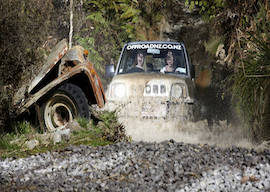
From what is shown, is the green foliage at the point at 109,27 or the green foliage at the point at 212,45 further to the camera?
the green foliage at the point at 109,27

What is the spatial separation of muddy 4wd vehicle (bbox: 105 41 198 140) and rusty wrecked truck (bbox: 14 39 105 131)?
15.9 inches

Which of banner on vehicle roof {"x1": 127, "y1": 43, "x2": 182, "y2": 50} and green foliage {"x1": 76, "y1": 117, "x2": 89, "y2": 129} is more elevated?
banner on vehicle roof {"x1": 127, "y1": 43, "x2": 182, "y2": 50}

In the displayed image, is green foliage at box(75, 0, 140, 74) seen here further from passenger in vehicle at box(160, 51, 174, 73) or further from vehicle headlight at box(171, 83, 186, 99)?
vehicle headlight at box(171, 83, 186, 99)

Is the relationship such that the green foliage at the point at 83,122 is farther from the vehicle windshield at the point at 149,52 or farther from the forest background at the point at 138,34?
the vehicle windshield at the point at 149,52

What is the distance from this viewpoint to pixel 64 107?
7246 millimetres

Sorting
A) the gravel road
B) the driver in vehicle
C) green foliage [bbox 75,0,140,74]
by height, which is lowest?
the gravel road

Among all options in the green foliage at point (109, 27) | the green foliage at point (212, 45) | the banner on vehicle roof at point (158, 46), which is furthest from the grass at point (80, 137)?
the green foliage at point (212, 45)

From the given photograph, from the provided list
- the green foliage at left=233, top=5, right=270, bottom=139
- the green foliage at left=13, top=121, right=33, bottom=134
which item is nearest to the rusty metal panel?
the green foliage at left=13, top=121, right=33, bottom=134

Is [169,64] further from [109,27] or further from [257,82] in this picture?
[109,27]

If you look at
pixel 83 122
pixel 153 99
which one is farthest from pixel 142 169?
pixel 83 122

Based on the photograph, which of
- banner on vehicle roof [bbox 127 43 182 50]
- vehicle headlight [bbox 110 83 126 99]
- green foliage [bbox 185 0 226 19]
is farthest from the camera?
green foliage [bbox 185 0 226 19]

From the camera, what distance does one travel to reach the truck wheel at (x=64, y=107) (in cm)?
707

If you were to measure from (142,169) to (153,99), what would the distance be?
2.73 meters

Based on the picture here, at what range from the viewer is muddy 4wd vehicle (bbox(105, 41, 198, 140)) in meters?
6.60
